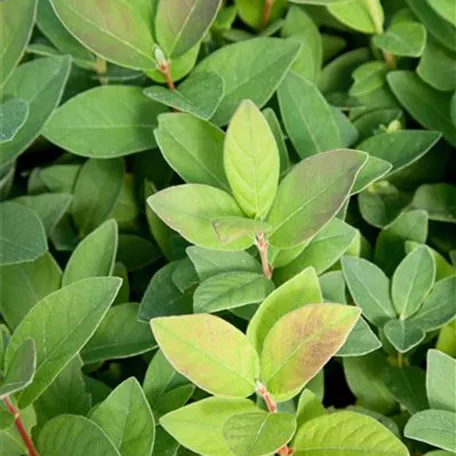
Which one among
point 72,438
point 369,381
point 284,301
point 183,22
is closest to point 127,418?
point 72,438

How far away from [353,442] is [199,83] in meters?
0.35

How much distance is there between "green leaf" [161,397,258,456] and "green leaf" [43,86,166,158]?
305mm

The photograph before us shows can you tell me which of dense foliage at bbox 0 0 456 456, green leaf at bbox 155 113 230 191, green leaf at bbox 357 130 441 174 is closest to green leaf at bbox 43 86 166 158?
dense foliage at bbox 0 0 456 456

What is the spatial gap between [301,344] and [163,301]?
7.1 inches

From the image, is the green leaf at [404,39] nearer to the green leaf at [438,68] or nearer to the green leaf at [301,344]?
the green leaf at [438,68]

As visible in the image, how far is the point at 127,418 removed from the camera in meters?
0.70

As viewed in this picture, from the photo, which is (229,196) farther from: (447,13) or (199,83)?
(447,13)

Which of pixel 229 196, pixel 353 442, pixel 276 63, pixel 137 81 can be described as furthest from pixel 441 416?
pixel 137 81

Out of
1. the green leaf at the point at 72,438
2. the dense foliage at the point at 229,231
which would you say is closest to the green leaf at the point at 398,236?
the dense foliage at the point at 229,231

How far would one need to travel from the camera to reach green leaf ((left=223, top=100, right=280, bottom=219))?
2.20 ft

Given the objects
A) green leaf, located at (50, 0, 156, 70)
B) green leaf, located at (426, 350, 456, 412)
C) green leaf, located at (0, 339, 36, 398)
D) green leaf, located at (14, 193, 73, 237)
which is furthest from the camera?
green leaf, located at (14, 193, 73, 237)

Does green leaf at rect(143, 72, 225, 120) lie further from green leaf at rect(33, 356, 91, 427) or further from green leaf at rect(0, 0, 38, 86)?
green leaf at rect(33, 356, 91, 427)

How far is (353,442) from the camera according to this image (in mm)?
666

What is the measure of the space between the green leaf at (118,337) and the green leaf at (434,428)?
0.76 feet
